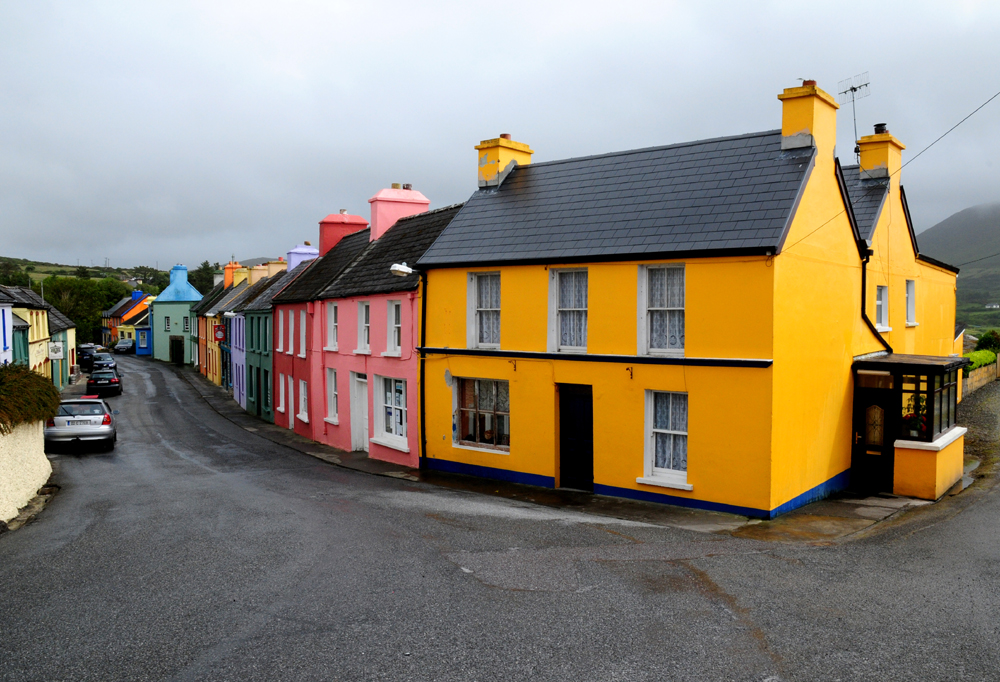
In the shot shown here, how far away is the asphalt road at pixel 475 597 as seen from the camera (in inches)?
259

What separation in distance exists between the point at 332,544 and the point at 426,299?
8960 mm

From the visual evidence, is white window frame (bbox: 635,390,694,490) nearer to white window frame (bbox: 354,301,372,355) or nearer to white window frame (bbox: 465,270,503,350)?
white window frame (bbox: 465,270,503,350)

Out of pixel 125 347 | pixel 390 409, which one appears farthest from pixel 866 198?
pixel 125 347

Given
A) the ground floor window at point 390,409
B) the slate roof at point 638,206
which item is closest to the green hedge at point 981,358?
Result: the slate roof at point 638,206

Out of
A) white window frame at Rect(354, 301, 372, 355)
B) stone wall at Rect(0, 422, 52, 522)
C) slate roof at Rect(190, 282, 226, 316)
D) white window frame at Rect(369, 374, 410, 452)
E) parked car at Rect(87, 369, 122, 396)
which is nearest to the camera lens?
stone wall at Rect(0, 422, 52, 522)

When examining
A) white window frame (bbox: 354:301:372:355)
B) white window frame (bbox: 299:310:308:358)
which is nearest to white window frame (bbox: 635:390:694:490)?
white window frame (bbox: 354:301:372:355)

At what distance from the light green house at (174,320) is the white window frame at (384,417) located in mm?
51791

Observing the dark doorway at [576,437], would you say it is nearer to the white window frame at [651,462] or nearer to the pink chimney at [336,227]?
the white window frame at [651,462]

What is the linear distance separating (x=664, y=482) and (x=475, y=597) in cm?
682

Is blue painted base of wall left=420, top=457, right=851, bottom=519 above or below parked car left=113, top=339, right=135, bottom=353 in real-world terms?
below

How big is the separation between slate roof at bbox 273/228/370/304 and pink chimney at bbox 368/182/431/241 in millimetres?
1107

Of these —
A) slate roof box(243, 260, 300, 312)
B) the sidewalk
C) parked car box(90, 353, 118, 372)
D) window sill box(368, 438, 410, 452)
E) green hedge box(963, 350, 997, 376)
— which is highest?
slate roof box(243, 260, 300, 312)

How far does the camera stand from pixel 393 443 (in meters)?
20.3

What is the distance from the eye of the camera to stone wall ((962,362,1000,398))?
29.1 meters
